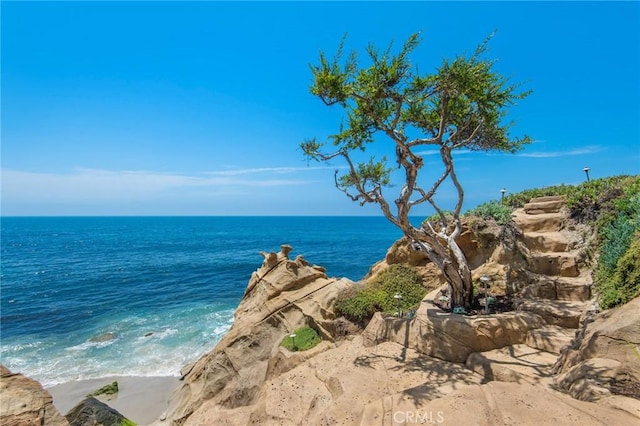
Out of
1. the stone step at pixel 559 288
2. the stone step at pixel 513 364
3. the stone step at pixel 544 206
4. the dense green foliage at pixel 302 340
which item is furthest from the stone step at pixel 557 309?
the dense green foliage at pixel 302 340

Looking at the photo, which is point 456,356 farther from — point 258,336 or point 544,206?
point 544,206

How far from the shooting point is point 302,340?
15289 mm

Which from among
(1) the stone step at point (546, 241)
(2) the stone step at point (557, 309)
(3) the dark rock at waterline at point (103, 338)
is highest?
(1) the stone step at point (546, 241)

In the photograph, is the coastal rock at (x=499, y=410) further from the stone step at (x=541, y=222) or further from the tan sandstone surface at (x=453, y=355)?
Result: the stone step at (x=541, y=222)

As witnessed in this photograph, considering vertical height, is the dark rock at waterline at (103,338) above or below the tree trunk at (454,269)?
below

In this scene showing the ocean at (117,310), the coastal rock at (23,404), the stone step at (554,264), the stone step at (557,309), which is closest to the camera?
the coastal rock at (23,404)

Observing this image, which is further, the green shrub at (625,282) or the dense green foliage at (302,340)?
the dense green foliage at (302,340)

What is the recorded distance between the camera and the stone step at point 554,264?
13000 millimetres

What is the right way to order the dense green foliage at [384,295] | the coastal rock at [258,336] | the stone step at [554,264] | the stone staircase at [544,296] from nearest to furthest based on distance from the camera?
the stone staircase at [544,296] < the stone step at [554,264] < the coastal rock at [258,336] < the dense green foliage at [384,295]

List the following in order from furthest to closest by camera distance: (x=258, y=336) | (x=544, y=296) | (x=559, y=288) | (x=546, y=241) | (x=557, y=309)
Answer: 1. (x=258, y=336)
2. (x=546, y=241)
3. (x=544, y=296)
4. (x=559, y=288)
5. (x=557, y=309)

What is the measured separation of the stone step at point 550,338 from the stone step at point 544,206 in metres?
8.48

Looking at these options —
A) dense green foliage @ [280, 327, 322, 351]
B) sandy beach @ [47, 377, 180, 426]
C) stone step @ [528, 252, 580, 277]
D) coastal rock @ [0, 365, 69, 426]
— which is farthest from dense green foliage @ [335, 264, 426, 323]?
coastal rock @ [0, 365, 69, 426]

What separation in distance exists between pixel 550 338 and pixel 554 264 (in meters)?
4.80

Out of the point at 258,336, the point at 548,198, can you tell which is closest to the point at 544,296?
the point at 548,198
